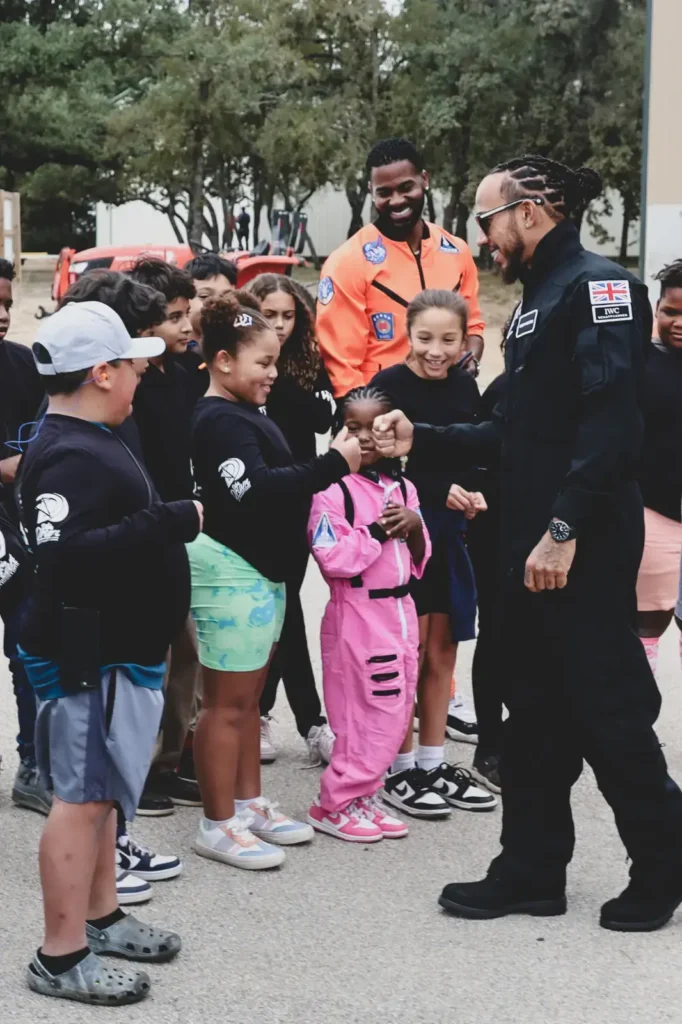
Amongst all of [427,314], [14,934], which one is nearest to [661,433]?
[427,314]

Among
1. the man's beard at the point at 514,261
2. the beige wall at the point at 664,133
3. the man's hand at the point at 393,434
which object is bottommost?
the man's hand at the point at 393,434

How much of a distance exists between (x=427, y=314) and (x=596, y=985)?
2226 mm

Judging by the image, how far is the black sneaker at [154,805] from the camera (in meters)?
4.75

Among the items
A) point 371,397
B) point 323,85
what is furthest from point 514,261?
point 323,85

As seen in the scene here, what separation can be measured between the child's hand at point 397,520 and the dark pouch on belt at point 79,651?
1376 mm

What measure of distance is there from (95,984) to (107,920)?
0.28 meters

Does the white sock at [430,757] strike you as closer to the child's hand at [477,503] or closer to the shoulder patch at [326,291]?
the child's hand at [477,503]

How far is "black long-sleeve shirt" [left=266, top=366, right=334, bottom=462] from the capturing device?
16.8 ft

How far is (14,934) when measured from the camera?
12.6 feet

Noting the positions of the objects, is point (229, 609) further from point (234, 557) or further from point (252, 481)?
point (252, 481)

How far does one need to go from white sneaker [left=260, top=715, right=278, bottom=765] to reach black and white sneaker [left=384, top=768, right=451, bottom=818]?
23.1 inches

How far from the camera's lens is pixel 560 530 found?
3.68 meters

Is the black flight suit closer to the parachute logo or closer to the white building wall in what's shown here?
the parachute logo

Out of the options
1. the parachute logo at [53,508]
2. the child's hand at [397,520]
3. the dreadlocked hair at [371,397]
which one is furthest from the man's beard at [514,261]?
the parachute logo at [53,508]
